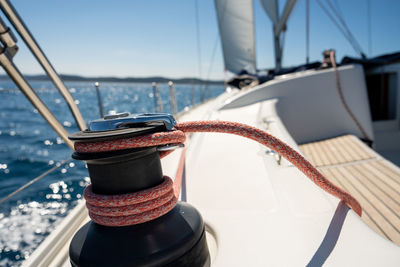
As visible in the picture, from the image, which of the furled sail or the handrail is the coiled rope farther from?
the furled sail

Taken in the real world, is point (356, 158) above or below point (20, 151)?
above

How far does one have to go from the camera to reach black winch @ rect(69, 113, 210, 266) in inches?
14.5

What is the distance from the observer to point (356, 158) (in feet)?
6.28

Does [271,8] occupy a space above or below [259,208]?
above

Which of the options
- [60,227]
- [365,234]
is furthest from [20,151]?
[365,234]

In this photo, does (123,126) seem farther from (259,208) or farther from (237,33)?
(237,33)

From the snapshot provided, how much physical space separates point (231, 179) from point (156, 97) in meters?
2.15

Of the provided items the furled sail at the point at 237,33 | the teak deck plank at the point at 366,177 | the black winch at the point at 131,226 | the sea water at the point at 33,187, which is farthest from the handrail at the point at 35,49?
the furled sail at the point at 237,33

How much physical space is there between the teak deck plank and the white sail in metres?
3.59

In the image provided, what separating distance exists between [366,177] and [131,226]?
164cm

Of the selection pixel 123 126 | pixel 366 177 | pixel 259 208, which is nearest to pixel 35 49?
pixel 123 126

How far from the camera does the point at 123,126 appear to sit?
0.39 metres

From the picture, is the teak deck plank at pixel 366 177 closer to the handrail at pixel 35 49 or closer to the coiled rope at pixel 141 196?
the coiled rope at pixel 141 196

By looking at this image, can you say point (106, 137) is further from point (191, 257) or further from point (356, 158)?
point (356, 158)
